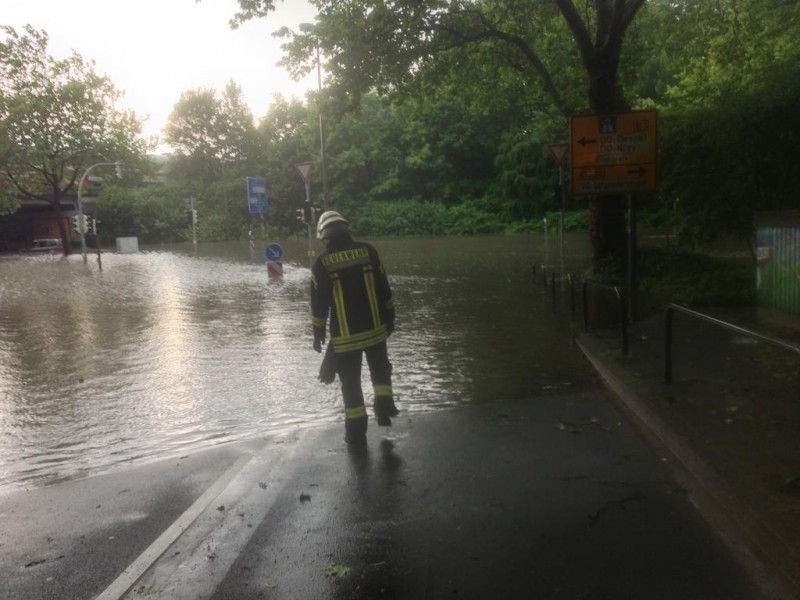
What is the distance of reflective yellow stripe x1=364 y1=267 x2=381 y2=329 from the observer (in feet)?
19.7

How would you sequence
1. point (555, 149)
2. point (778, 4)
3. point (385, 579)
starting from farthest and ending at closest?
point (778, 4), point (555, 149), point (385, 579)

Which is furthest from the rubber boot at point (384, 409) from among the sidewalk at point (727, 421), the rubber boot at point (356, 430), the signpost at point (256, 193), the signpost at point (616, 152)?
the signpost at point (256, 193)

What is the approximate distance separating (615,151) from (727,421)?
20.6 feet

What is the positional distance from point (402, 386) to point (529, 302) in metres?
7.66

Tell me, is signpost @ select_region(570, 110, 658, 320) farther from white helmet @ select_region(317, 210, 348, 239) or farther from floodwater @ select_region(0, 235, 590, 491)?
white helmet @ select_region(317, 210, 348, 239)

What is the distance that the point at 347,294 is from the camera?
596 cm

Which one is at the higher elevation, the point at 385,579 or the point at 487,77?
the point at 487,77

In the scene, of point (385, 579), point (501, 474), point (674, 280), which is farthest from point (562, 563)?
point (674, 280)

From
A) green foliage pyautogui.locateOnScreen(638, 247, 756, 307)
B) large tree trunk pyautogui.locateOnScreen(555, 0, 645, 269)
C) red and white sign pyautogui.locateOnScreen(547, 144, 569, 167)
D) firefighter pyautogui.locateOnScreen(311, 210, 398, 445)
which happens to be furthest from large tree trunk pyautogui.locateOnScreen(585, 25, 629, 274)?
firefighter pyautogui.locateOnScreen(311, 210, 398, 445)

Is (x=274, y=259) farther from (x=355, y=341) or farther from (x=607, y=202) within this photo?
(x=355, y=341)

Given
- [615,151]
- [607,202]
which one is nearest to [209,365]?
[615,151]

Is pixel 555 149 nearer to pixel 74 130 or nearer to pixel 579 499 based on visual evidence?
pixel 579 499

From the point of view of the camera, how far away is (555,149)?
16828 millimetres

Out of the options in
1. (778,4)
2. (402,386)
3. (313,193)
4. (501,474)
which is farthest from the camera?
(313,193)
